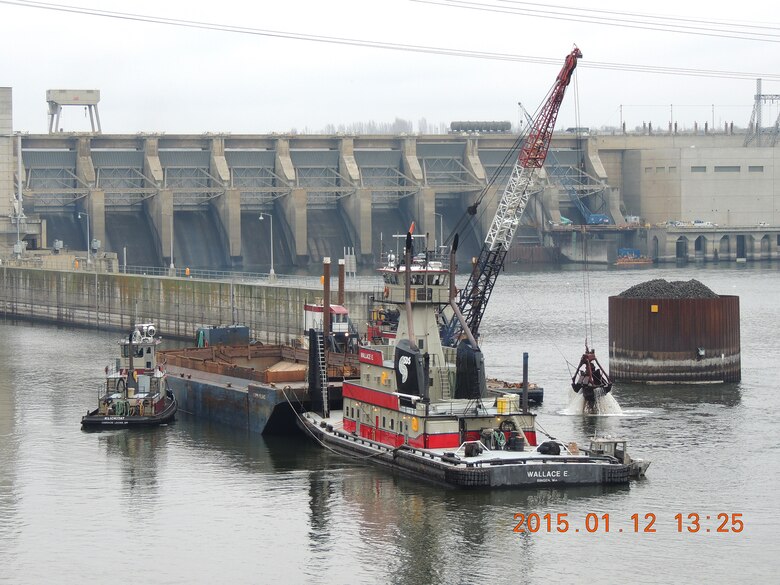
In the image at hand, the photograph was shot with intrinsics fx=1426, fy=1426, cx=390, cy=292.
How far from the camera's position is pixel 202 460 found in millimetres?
54156

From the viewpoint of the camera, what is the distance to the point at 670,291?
243 ft

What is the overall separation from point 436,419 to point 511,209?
4294cm

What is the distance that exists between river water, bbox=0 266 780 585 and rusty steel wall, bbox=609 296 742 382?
13.2 feet

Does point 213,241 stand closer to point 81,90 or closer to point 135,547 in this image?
point 81,90

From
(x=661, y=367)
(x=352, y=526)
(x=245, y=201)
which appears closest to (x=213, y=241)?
(x=245, y=201)

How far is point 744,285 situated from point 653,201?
148 ft

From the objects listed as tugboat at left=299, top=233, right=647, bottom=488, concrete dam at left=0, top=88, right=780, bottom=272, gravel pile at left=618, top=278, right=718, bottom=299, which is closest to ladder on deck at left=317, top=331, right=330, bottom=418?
tugboat at left=299, top=233, right=647, bottom=488
